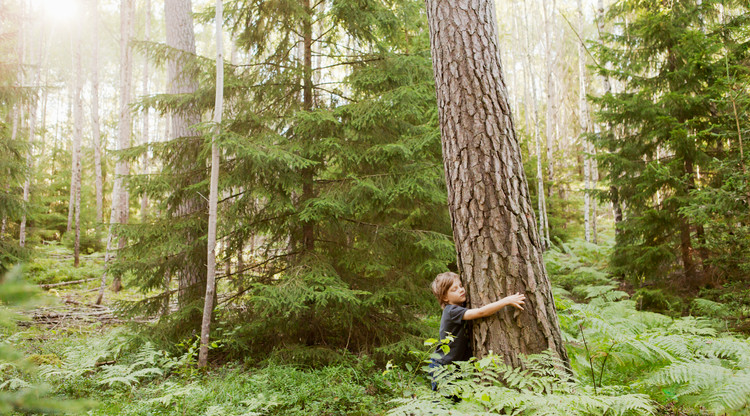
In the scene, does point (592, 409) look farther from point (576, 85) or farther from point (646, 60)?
point (576, 85)

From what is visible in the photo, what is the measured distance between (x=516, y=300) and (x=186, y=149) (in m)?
5.15

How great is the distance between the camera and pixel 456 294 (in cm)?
373

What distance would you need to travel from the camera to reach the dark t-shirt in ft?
11.3

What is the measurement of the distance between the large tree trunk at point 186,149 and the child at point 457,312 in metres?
3.64

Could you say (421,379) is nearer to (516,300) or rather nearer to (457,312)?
(457,312)

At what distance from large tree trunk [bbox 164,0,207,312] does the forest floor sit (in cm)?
83

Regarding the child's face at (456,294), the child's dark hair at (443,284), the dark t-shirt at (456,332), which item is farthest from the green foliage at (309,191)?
the dark t-shirt at (456,332)

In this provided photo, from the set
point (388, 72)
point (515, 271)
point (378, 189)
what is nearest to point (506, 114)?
point (515, 271)

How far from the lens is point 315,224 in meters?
5.95

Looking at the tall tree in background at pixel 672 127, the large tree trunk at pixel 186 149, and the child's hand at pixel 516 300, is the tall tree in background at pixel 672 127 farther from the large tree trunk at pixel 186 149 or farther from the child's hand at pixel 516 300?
the large tree trunk at pixel 186 149

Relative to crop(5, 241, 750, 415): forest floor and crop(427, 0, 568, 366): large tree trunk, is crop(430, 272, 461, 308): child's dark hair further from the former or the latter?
crop(5, 241, 750, 415): forest floor

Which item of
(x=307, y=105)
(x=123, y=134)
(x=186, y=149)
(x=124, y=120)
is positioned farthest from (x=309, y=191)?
(x=124, y=120)

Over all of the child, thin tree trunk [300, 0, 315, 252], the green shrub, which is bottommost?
the child

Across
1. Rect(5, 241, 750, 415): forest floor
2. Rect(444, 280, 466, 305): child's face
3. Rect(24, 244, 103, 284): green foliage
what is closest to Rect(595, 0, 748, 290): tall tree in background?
Rect(5, 241, 750, 415): forest floor
